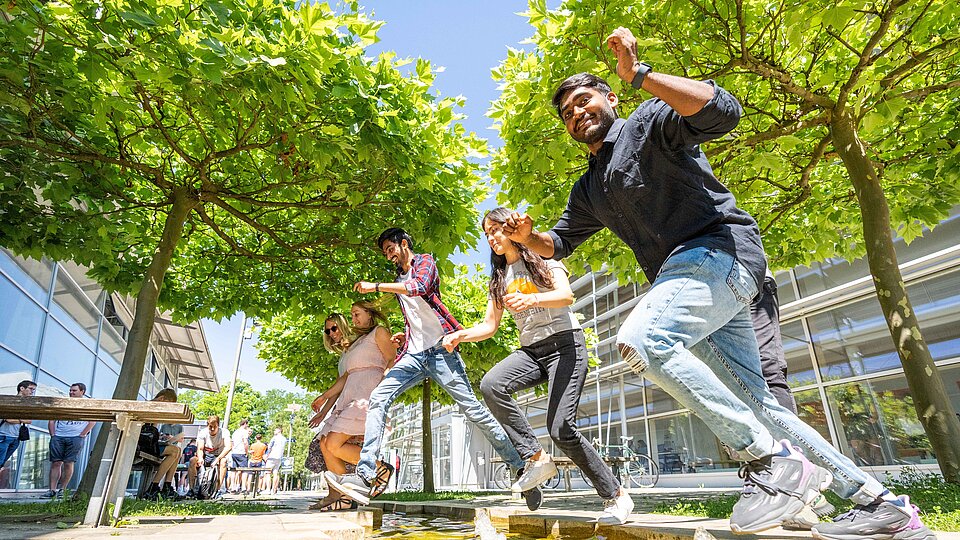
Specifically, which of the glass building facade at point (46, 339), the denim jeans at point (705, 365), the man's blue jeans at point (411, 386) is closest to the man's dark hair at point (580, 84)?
the denim jeans at point (705, 365)

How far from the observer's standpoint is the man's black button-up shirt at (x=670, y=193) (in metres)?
2.17

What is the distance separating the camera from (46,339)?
10.9 metres

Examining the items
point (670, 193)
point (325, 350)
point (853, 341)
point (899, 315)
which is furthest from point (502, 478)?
point (670, 193)

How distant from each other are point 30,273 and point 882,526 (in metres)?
12.6

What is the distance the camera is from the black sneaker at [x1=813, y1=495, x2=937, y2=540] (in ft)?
5.89

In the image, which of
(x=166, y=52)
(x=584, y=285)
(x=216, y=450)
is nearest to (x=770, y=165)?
(x=166, y=52)

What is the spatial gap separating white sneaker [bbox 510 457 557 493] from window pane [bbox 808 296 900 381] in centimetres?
1121

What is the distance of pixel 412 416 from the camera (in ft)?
148

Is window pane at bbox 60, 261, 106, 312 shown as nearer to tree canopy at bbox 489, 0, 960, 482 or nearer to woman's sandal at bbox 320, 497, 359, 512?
woman's sandal at bbox 320, 497, 359, 512

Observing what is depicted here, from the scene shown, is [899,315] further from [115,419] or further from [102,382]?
[102,382]

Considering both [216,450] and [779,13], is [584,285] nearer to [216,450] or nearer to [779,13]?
[216,450]

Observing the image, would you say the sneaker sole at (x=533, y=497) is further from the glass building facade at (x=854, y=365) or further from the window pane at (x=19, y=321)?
the window pane at (x=19, y=321)

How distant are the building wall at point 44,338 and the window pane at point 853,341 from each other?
53.3 ft

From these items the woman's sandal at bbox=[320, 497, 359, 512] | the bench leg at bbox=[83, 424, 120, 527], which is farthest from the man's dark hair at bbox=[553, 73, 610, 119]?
the woman's sandal at bbox=[320, 497, 359, 512]
